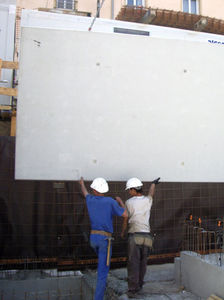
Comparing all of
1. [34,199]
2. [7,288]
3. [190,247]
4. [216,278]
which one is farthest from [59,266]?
[216,278]

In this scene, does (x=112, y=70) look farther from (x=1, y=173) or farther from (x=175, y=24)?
(x=175, y=24)

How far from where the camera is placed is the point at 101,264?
15.2ft

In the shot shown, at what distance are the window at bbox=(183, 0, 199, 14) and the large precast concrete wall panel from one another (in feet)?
23.7

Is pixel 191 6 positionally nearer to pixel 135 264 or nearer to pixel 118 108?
pixel 118 108

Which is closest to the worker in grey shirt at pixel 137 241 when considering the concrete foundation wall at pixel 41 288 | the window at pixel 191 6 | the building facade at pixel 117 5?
the concrete foundation wall at pixel 41 288

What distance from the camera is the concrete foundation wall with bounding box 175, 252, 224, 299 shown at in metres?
4.33

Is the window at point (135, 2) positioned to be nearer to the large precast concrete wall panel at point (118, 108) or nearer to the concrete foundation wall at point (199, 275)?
the large precast concrete wall panel at point (118, 108)

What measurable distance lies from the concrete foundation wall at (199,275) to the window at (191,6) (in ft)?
38.5

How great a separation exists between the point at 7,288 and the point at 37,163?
2.36 metres

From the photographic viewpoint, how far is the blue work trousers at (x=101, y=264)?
455 centimetres

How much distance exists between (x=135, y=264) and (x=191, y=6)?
12.5m

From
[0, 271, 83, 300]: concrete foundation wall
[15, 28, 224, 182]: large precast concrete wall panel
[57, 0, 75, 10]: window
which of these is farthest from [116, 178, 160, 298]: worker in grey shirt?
[57, 0, 75, 10]: window

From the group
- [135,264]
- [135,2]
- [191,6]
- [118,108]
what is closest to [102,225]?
[135,264]

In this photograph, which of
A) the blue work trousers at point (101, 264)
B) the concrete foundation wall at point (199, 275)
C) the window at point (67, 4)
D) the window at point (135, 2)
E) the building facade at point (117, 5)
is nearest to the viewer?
the concrete foundation wall at point (199, 275)
